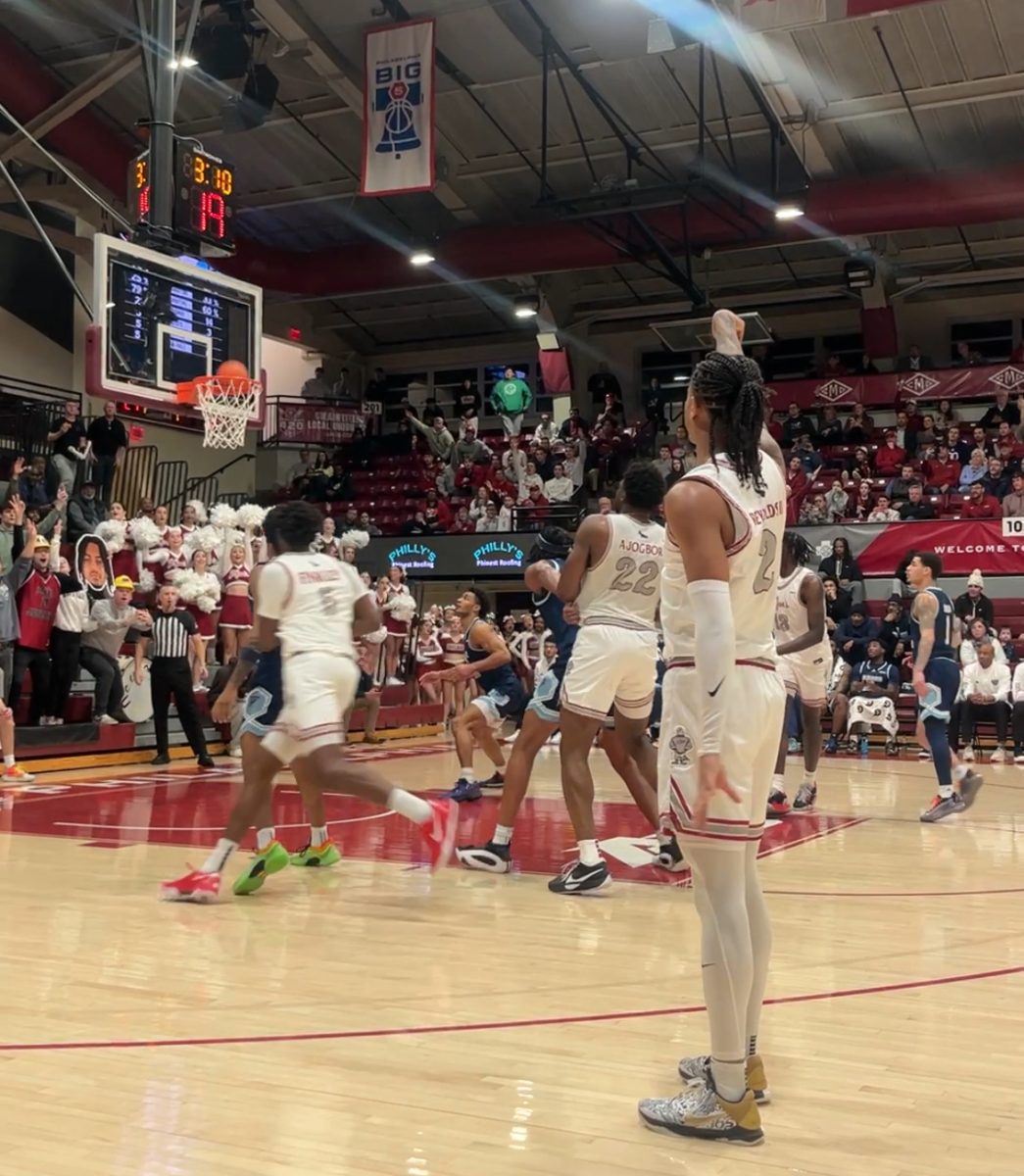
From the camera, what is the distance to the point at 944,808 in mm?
8766

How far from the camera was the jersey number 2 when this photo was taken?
314 cm

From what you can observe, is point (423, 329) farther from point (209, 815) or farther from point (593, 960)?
point (593, 960)

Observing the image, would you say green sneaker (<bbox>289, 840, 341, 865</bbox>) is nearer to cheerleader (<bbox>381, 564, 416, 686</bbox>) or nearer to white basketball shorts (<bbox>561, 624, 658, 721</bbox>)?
white basketball shorts (<bbox>561, 624, 658, 721</bbox>)

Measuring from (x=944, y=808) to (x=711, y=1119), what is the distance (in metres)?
6.44

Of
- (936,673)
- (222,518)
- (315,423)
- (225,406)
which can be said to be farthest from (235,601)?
(315,423)

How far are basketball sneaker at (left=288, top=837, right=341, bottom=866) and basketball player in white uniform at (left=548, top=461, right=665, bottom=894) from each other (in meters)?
1.28

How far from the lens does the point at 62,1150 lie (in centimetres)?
273

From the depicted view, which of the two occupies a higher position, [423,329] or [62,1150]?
[423,329]

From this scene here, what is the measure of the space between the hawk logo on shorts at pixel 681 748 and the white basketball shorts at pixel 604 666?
2.69 meters

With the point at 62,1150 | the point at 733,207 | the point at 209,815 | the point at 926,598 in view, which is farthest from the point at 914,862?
the point at 733,207


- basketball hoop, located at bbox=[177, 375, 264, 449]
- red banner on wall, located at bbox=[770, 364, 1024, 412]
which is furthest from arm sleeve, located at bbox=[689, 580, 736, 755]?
red banner on wall, located at bbox=[770, 364, 1024, 412]

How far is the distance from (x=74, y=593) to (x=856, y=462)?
14.1 m

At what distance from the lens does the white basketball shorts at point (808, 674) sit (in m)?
8.85

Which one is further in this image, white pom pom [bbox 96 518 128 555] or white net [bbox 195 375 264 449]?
white pom pom [bbox 96 518 128 555]
